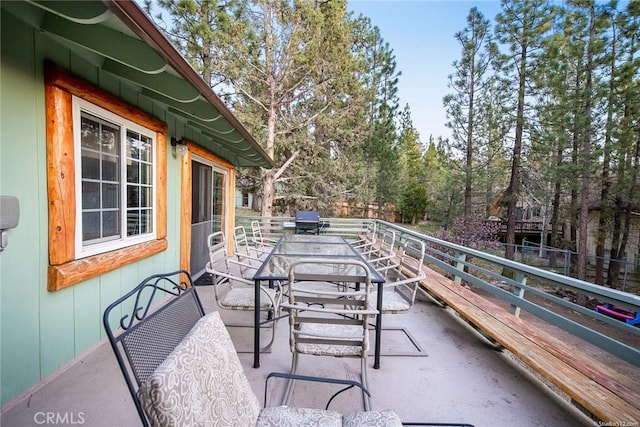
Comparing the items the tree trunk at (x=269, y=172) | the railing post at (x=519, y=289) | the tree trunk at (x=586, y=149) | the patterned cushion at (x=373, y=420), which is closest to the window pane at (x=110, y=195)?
the patterned cushion at (x=373, y=420)

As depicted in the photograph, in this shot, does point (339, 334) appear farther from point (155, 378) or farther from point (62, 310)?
point (62, 310)

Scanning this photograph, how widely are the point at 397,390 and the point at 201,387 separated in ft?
4.99

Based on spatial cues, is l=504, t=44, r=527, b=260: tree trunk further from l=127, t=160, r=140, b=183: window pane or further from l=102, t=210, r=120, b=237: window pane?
l=102, t=210, r=120, b=237: window pane

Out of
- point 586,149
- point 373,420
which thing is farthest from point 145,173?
point 586,149

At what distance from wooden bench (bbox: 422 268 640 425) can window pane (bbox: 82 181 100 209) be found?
10.6 ft

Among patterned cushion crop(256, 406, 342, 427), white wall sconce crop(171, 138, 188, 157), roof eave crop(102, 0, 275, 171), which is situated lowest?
patterned cushion crop(256, 406, 342, 427)

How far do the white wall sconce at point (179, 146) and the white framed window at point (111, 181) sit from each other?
0.45m

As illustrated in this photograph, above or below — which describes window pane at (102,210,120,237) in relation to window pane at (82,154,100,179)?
below

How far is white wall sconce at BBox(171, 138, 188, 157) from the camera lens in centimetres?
344

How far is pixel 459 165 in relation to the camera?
1164 centimetres

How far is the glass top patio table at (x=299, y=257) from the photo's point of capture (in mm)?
2143

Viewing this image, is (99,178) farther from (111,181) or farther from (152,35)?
(152,35)

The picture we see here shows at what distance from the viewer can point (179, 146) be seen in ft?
11.5

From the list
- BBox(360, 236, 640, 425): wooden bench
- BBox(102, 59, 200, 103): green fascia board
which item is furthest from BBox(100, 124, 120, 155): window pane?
BBox(360, 236, 640, 425): wooden bench
